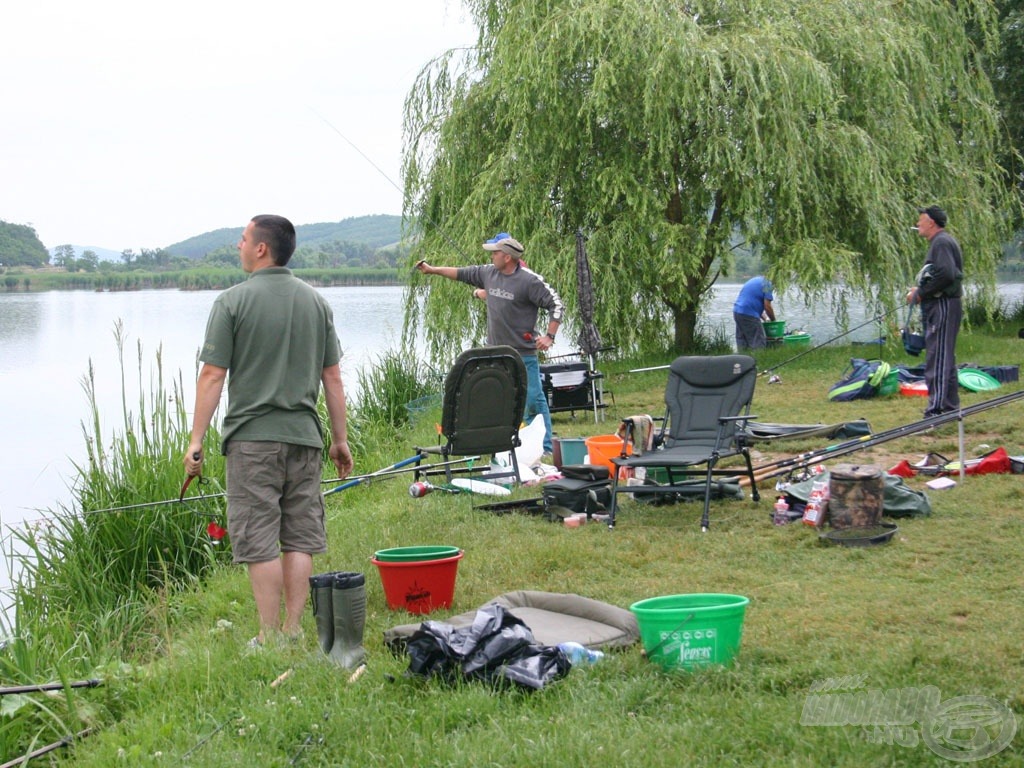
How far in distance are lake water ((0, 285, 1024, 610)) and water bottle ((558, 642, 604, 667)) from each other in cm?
464

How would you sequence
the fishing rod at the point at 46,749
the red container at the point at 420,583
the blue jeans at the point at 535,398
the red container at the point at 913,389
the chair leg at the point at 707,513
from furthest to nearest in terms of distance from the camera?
the red container at the point at 913,389
the blue jeans at the point at 535,398
the chair leg at the point at 707,513
the red container at the point at 420,583
the fishing rod at the point at 46,749

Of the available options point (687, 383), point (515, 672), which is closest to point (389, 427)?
point (687, 383)

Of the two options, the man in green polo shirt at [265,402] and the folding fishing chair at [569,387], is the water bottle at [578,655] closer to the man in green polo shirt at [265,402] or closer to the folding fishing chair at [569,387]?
the man in green polo shirt at [265,402]

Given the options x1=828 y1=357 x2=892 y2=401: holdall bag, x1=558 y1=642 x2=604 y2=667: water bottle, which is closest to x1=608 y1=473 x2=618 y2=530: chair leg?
x1=558 y1=642 x2=604 y2=667: water bottle

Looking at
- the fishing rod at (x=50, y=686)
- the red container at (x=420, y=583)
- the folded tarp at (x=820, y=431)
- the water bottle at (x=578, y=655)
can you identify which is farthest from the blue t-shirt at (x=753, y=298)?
the fishing rod at (x=50, y=686)

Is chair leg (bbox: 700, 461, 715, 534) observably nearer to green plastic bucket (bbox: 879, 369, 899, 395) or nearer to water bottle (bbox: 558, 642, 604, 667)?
water bottle (bbox: 558, 642, 604, 667)

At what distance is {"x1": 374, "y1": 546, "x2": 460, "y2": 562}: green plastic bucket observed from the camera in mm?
5086

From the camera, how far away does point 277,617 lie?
471 centimetres

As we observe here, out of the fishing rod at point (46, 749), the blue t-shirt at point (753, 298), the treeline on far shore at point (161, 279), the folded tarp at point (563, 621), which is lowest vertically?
the fishing rod at point (46, 749)

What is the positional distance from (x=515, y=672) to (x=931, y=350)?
22.0ft

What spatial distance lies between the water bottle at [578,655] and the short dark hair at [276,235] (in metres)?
1.91

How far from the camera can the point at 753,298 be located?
51.8ft

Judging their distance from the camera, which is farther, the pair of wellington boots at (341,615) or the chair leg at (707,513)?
the chair leg at (707,513)

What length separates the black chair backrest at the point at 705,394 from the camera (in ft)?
24.6
